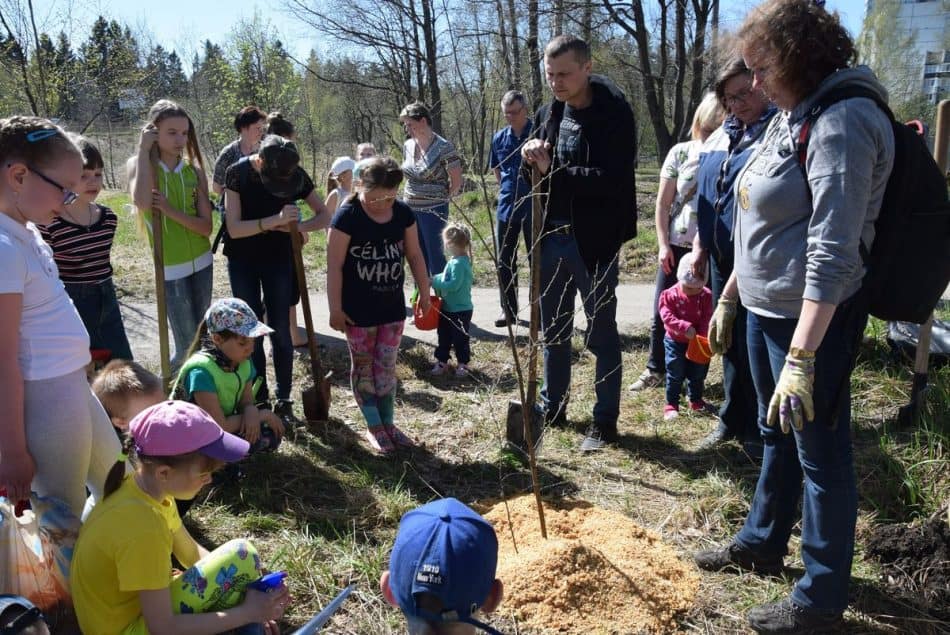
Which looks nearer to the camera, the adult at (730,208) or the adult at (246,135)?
the adult at (730,208)

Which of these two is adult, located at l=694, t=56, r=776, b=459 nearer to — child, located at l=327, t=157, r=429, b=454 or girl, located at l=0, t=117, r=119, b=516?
child, located at l=327, t=157, r=429, b=454

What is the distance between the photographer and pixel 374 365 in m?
3.93

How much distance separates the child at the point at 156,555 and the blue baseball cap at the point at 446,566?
Answer: 0.81 m

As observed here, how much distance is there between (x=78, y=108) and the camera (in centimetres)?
1900

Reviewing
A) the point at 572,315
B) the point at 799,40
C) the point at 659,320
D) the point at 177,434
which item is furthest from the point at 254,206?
the point at 799,40

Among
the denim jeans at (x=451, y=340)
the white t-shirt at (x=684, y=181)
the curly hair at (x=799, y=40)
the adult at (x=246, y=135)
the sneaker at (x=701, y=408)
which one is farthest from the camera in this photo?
the denim jeans at (x=451, y=340)

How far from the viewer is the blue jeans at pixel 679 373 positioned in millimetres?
4301

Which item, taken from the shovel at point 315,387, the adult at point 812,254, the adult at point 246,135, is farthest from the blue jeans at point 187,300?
the adult at point 812,254

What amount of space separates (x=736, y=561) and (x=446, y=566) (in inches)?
69.8

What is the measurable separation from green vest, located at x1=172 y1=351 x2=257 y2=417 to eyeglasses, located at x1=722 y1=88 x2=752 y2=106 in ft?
8.61

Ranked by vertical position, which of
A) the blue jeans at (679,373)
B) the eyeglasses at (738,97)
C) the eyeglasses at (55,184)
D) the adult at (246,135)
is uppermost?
the adult at (246,135)

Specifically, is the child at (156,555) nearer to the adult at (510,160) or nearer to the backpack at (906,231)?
the backpack at (906,231)

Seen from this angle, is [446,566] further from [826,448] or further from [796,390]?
[826,448]

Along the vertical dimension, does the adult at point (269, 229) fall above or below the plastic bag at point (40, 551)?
above
